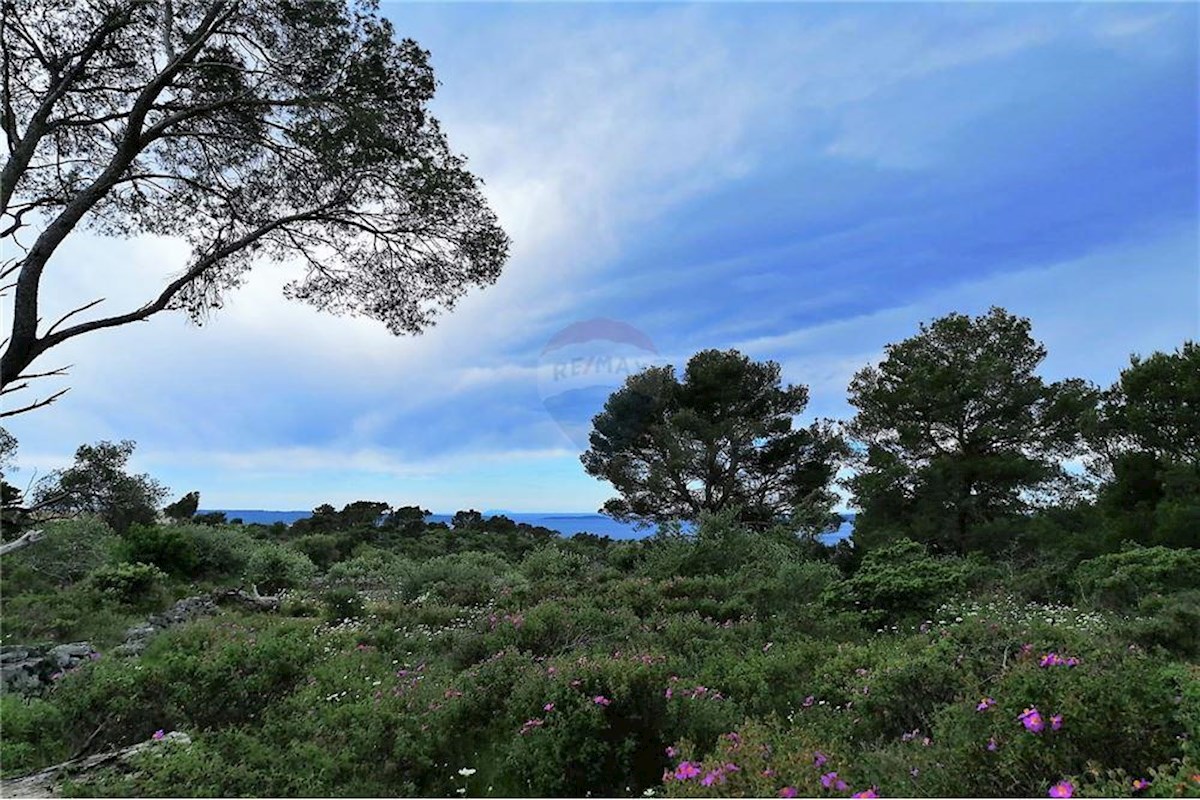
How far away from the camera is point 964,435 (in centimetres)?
1741

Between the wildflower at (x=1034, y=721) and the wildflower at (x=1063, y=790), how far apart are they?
262 millimetres

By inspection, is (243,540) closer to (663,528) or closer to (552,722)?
(663,528)

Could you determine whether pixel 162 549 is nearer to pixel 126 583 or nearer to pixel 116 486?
pixel 126 583

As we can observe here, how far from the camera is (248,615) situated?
10.0 metres

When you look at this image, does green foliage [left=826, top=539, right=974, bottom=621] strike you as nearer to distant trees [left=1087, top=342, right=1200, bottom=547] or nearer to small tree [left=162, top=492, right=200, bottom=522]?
distant trees [left=1087, top=342, right=1200, bottom=547]

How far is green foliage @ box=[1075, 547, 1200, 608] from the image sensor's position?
308 inches

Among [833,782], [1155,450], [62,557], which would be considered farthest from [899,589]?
[62,557]

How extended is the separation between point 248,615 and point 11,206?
8.25m

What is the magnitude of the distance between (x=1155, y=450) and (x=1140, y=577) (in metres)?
7.70

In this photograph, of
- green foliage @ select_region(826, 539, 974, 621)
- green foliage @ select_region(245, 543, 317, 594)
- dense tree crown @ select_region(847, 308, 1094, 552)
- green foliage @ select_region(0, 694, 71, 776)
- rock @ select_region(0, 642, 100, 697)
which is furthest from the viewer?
dense tree crown @ select_region(847, 308, 1094, 552)

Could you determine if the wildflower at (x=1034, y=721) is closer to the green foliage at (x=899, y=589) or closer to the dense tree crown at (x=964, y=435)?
the green foliage at (x=899, y=589)

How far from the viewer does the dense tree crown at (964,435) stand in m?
16.3

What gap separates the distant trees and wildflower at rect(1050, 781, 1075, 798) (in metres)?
13.9

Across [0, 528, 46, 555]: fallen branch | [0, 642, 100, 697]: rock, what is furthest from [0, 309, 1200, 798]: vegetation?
[0, 528, 46, 555]: fallen branch
